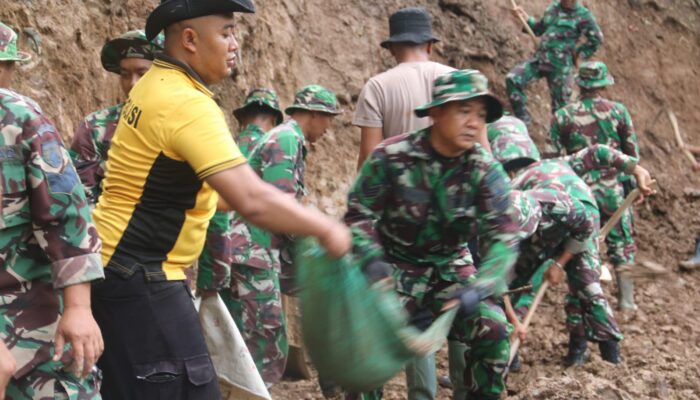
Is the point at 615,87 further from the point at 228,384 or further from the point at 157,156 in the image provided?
the point at 157,156

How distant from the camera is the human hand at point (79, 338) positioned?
3.02 m

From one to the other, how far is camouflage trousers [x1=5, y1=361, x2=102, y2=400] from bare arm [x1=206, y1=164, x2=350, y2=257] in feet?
2.47

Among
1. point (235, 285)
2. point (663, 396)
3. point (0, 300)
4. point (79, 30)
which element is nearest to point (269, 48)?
point (79, 30)

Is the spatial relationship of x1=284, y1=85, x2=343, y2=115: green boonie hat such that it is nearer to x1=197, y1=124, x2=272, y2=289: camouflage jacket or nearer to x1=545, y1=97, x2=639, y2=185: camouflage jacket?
x1=197, y1=124, x2=272, y2=289: camouflage jacket

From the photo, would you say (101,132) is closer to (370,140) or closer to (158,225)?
(158,225)

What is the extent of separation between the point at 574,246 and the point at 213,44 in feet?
13.4

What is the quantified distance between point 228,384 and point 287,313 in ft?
12.5

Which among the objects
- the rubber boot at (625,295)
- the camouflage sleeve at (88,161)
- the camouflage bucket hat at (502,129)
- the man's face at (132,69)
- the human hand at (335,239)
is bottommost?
the rubber boot at (625,295)

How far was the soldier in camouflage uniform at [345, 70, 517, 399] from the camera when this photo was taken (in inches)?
186

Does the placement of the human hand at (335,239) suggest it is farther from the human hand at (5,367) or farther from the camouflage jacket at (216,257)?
the camouflage jacket at (216,257)

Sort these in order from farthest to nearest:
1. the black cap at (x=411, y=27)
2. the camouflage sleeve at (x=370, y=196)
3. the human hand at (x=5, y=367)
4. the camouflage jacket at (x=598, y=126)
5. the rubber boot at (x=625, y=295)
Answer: the rubber boot at (x=625, y=295), the camouflage jacket at (x=598, y=126), the black cap at (x=411, y=27), the camouflage sleeve at (x=370, y=196), the human hand at (x=5, y=367)

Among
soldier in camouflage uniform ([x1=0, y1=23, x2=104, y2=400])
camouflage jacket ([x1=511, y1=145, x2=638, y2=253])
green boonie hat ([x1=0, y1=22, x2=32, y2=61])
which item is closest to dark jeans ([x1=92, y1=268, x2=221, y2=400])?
soldier in camouflage uniform ([x1=0, y1=23, x2=104, y2=400])

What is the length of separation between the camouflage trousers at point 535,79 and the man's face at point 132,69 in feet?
25.3

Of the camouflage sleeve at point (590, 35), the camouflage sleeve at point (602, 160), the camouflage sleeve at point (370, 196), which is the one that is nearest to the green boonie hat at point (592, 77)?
the camouflage sleeve at point (602, 160)
